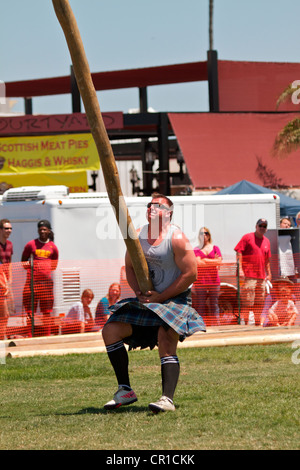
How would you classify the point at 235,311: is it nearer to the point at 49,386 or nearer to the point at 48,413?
the point at 49,386

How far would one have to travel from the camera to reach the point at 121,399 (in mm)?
5637

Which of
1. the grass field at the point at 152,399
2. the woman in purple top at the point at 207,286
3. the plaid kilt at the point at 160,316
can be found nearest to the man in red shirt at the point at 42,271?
the grass field at the point at 152,399

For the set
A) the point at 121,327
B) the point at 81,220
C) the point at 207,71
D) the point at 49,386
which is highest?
the point at 207,71

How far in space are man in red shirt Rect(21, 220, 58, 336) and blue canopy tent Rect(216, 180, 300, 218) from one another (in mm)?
5380

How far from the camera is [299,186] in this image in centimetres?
2152

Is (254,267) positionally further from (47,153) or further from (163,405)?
(47,153)

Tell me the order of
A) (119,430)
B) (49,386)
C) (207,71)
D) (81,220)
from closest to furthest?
1. (119,430)
2. (49,386)
3. (81,220)
4. (207,71)

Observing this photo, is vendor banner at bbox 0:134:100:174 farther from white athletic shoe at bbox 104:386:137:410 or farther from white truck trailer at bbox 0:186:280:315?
white athletic shoe at bbox 104:386:137:410

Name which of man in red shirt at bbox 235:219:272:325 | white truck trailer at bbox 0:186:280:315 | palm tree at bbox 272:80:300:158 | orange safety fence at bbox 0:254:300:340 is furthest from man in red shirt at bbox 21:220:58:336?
palm tree at bbox 272:80:300:158

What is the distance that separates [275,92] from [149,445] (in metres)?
20.5

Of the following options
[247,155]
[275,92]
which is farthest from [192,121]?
[275,92]

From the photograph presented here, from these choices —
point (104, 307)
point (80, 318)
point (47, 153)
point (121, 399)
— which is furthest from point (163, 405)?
point (47, 153)

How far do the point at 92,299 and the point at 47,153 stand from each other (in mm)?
11197

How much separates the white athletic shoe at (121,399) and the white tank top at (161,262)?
0.72 metres
